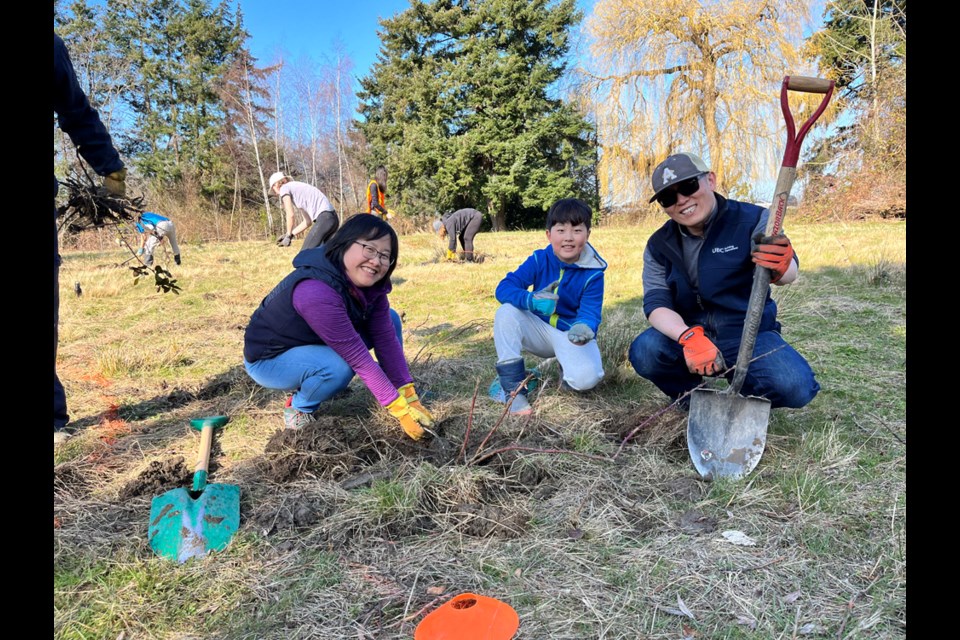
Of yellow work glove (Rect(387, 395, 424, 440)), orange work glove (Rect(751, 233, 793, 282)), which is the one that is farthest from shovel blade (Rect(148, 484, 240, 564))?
orange work glove (Rect(751, 233, 793, 282))

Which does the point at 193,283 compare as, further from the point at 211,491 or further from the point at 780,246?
the point at 780,246

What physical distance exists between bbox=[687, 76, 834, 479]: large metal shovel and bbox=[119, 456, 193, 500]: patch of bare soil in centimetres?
220

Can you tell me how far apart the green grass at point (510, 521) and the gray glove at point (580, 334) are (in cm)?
39

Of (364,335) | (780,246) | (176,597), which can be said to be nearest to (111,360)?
(364,335)

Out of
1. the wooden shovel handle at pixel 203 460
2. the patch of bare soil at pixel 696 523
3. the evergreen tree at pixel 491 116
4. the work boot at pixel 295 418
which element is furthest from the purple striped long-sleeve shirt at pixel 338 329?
the evergreen tree at pixel 491 116

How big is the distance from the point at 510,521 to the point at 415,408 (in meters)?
0.83

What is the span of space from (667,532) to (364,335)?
70.9 inches

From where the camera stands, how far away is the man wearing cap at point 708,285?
93.0 inches

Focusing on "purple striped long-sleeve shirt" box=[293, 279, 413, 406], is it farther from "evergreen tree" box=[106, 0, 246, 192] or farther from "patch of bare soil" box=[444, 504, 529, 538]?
"evergreen tree" box=[106, 0, 246, 192]

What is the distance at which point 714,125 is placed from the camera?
15.0 meters

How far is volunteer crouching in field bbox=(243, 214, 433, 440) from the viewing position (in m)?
2.51

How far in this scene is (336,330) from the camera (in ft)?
8.33

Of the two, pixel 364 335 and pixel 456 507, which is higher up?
pixel 364 335

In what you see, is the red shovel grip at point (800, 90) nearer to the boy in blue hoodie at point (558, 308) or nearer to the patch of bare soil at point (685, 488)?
the boy in blue hoodie at point (558, 308)
